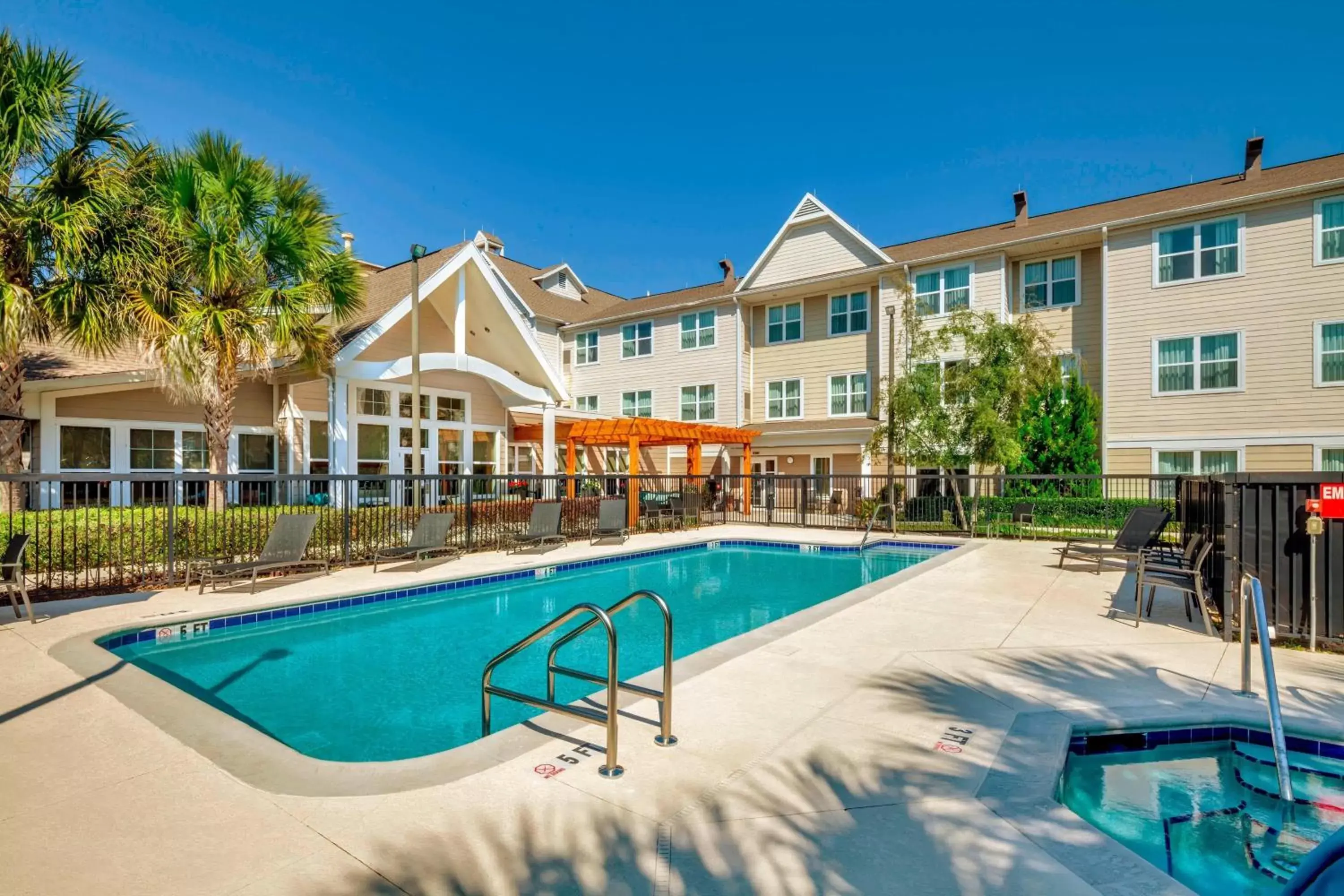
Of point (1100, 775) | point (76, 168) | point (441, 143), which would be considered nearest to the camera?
point (1100, 775)

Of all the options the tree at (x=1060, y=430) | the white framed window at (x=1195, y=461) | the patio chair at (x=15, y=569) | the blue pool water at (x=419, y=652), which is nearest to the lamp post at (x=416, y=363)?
the blue pool water at (x=419, y=652)

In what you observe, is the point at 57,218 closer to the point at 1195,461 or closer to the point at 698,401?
the point at 698,401

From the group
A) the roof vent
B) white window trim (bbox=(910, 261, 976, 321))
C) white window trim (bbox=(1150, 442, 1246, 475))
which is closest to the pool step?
white window trim (bbox=(1150, 442, 1246, 475))

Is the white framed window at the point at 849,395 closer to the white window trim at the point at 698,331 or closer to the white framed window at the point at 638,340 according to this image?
the white window trim at the point at 698,331

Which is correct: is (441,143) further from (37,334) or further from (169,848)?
(169,848)

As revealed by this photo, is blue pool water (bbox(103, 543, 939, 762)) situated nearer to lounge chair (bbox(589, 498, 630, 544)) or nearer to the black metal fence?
the black metal fence

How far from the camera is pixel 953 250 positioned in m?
22.0

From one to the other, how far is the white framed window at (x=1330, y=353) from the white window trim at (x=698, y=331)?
17.6 metres

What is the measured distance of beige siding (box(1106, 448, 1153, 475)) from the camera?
18.8 meters

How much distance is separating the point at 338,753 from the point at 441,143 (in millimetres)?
23584

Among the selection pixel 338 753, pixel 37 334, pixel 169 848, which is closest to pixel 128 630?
pixel 338 753

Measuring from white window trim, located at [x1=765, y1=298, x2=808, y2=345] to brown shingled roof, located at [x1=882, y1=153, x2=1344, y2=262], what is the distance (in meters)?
3.65

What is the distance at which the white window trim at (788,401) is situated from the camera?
1000 inches

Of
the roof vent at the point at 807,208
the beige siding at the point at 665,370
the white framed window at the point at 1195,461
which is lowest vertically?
the white framed window at the point at 1195,461
